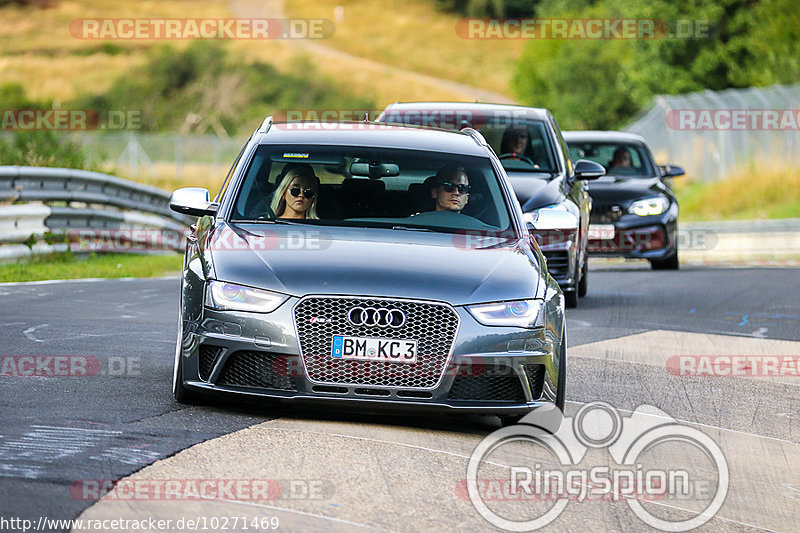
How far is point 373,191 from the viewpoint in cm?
853

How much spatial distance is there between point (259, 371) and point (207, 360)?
0.90 ft

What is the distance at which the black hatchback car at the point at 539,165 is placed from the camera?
13312 millimetres

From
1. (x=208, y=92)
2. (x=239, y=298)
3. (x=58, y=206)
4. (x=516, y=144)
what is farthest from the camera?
(x=208, y=92)

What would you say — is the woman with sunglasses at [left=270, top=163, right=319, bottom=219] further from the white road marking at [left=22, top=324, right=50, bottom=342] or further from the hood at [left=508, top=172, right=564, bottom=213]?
the hood at [left=508, top=172, right=564, bottom=213]

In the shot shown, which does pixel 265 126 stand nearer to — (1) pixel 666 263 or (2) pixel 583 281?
(2) pixel 583 281

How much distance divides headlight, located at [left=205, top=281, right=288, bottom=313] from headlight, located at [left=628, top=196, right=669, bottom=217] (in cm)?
1169

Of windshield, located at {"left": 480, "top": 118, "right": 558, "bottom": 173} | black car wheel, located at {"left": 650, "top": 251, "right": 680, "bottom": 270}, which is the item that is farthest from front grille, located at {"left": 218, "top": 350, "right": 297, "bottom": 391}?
black car wheel, located at {"left": 650, "top": 251, "right": 680, "bottom": 270}

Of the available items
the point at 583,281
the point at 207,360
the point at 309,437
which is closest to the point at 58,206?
the point at 583,281

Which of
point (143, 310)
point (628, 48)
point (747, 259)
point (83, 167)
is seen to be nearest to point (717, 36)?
point (628, 48)

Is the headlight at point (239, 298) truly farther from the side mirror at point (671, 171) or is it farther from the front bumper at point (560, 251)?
the side mirror at point (671, 171)

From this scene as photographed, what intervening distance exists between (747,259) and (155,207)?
9.57 metres

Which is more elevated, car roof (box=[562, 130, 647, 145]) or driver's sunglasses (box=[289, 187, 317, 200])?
driver's sunglasses (box=[289, 187, 317, 200])

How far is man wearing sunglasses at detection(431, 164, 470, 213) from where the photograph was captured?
850 centimetres

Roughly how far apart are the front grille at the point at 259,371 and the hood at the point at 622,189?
1159 centimetres
